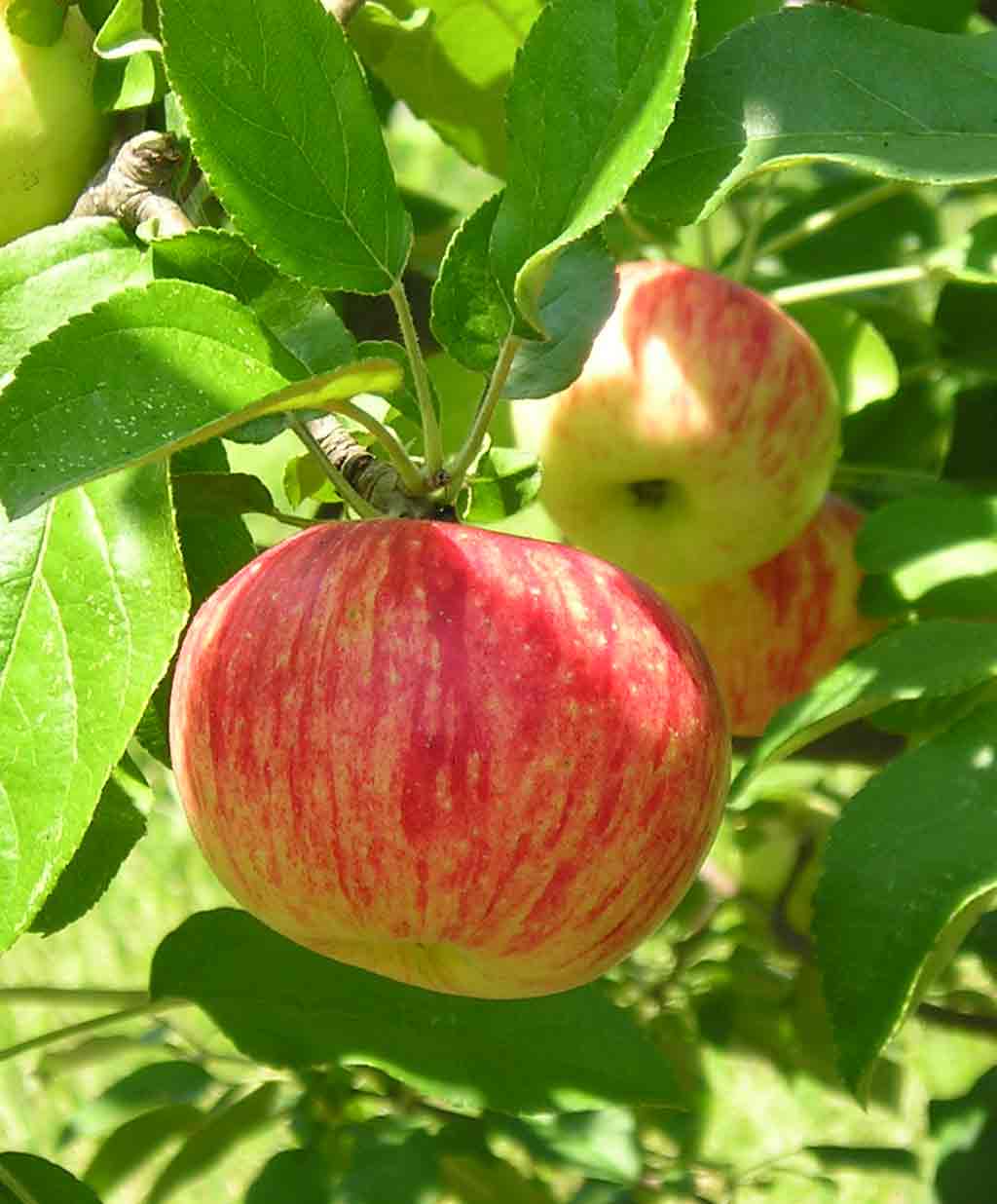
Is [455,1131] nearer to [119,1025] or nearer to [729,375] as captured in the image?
[729,375]

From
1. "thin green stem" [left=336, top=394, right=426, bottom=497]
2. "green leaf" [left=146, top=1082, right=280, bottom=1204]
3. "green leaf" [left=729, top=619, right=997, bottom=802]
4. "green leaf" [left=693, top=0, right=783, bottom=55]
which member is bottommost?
"green leaf" [left=146, top=1082, right=280, bottom=1204]

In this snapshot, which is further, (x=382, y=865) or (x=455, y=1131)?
(x=455, y=1131)

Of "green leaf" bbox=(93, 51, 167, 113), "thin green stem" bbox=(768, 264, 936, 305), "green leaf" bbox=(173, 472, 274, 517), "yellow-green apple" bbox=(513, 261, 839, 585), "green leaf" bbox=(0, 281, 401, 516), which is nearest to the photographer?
"green leaf" bbox=(0, 281, 401, 516)

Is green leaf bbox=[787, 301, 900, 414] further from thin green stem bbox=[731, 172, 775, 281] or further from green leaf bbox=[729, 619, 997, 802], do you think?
green leaf bbox=[729, 619, 997, 802]

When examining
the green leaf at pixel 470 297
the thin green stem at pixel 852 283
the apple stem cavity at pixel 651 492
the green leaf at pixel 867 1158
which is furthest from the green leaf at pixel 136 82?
the green leaf at pixel 867 1158

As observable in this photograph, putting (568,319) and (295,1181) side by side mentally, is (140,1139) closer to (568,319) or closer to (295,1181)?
(295,1181)

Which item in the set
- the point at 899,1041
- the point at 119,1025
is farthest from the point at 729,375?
the point at 119,1025

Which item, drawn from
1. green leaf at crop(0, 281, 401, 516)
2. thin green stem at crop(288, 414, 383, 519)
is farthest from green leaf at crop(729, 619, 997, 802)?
green leaf at crop(0, 281, 401, 516)
